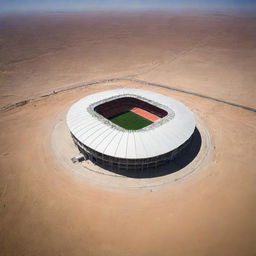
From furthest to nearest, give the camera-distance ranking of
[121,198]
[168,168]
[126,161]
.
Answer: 1. [168,168]
2. [126,161]
3. [121,198]

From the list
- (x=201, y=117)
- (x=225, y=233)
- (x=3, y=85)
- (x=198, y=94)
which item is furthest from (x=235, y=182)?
(x=3, y=85)

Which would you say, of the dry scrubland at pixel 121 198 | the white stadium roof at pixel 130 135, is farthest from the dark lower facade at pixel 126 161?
the dry scrubland at pixel 121 198

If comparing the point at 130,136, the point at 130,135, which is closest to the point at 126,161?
the point at 130,136

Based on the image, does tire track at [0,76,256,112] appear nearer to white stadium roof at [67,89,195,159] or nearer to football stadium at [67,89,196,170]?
football stadium at [67,89,196,170]

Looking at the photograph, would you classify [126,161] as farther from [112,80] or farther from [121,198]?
[112,80]

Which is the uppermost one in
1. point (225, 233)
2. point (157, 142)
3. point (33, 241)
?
point (157, 142)

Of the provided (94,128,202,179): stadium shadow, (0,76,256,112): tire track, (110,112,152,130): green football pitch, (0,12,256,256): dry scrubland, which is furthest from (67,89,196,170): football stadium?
(0,76,256,112): tire track

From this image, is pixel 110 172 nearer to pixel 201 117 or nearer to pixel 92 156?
pixel 92 156
